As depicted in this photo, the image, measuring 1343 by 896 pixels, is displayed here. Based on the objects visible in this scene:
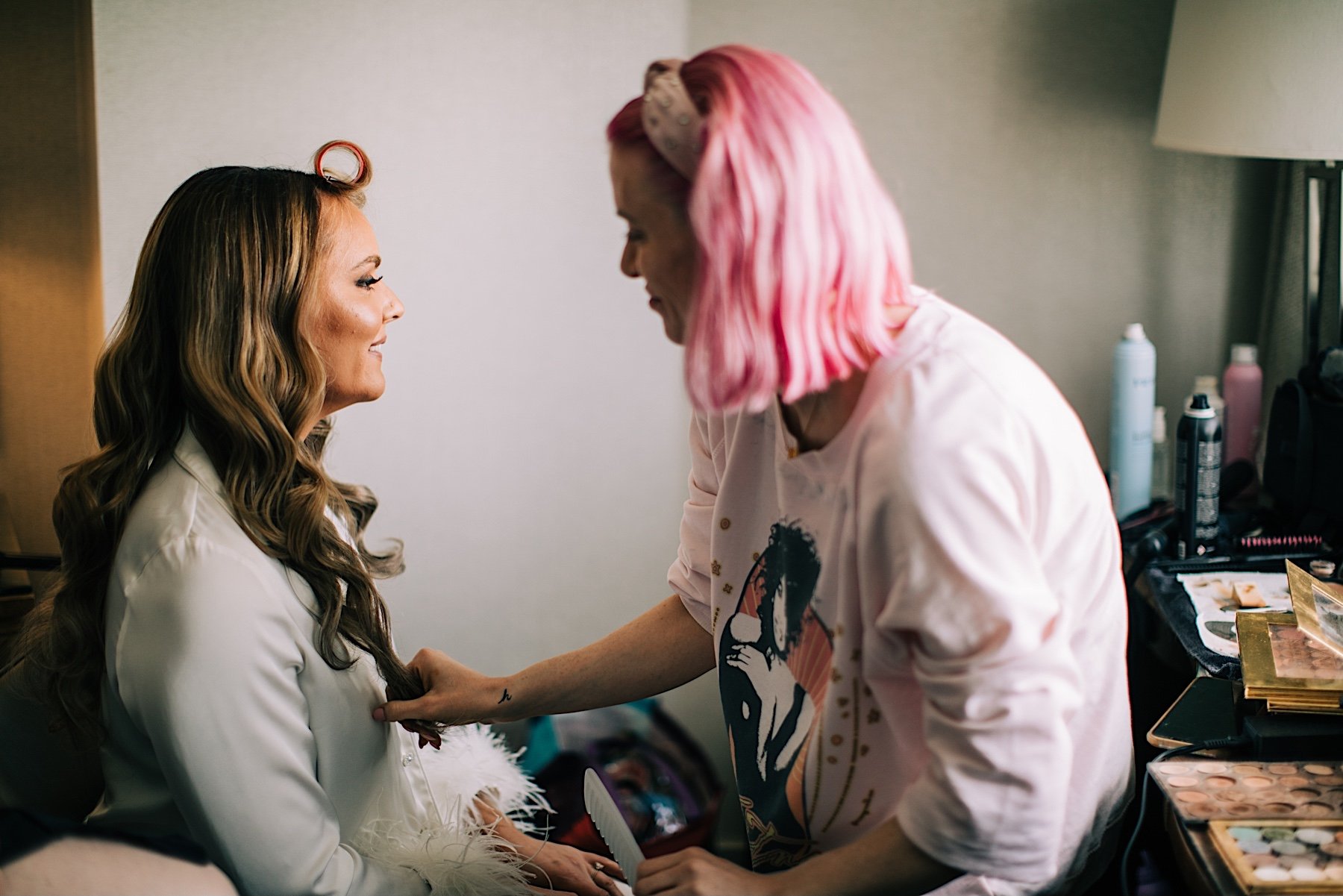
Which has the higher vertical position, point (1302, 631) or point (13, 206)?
point (13, 206)

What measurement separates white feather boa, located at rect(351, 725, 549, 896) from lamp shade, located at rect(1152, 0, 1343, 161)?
4.53ft

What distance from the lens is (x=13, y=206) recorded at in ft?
5.45

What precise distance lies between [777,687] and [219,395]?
0.66m

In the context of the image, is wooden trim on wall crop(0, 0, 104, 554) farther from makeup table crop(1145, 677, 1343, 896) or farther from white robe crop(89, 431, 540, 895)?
makeup table crop(1145, 677, 1343, 896)

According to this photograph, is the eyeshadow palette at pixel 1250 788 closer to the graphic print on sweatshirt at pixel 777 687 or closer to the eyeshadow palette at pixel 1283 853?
the eyeshadow palette at pixel 1283 853

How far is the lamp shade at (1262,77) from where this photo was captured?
146 cm

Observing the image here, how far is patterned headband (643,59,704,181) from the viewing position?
0.82 m

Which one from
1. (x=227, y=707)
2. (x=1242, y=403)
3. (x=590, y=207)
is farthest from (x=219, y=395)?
(x=1242, y=403)

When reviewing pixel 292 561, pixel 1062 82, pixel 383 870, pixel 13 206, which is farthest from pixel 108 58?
pixel 1062 82

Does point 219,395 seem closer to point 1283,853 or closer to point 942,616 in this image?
point 942,616

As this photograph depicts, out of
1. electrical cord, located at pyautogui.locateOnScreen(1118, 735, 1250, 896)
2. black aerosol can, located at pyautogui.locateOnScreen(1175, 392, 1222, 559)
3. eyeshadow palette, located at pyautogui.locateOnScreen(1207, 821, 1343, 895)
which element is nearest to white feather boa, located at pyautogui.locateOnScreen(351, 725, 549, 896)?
electrical cord, located at pyautogui.locateOnScreen(1118, 735, 1250, 896)

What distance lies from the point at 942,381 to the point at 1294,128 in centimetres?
103

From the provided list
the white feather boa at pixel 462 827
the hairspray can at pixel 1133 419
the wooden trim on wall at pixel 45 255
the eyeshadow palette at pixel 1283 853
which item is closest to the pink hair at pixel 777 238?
the eyeshadow palette at pixel 1283 853

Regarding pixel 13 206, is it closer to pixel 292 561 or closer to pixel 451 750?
pixel 292 561
